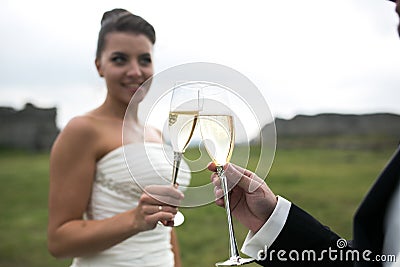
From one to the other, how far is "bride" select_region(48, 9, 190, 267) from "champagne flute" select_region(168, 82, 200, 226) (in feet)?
1.55

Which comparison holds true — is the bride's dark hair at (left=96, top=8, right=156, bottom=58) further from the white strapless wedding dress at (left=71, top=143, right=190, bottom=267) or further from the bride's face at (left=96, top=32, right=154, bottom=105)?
the white strapless wedding dress at (left=71, top=143, right=190, bottom=267)

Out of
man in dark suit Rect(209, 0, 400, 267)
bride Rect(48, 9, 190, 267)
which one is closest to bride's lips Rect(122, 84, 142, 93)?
bride Rect(48, 9, 190, 267)

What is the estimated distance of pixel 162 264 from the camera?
5.32 feet

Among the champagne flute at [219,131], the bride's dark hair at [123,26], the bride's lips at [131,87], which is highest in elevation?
the bride's dark hair at [123,26]

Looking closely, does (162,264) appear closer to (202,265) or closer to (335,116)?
(202,265)

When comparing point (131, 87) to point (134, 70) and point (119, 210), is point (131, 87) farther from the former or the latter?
point (119, 210)

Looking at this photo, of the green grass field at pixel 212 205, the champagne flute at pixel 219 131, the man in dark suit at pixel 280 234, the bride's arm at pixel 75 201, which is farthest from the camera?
the green grass field at pixel 212 205

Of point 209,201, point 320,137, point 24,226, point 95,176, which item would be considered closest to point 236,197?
point 209,201

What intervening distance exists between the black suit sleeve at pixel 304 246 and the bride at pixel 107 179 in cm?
38

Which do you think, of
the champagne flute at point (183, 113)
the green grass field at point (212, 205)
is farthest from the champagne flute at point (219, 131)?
the green grass field at point (212, 205)

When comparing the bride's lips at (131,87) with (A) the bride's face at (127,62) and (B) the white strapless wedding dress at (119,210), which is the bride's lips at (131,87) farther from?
(B) the white strapless wedding dress at (119,210)

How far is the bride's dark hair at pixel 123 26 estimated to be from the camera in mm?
1601

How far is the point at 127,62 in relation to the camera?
1.58 metres

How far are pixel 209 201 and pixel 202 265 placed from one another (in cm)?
351
